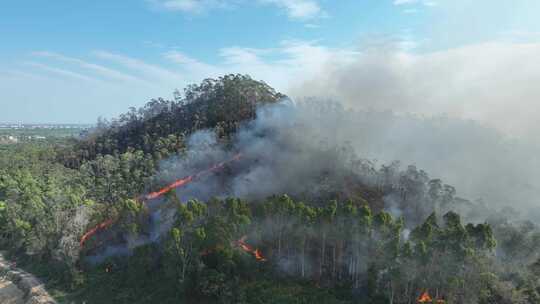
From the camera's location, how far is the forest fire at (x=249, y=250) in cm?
3669

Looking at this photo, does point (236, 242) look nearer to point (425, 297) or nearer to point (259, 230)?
point (259, 230)

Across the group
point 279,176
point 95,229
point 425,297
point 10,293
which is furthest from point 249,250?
point 10,293

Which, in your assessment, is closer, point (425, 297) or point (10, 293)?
point (425, 297)

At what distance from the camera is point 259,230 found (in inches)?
1455

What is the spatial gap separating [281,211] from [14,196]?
46.6 meters

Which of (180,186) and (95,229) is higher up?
(180,186)

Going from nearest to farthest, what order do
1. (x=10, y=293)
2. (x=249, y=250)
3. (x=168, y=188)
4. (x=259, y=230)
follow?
1. (x=259, y=230)
2. (x=249, y=250)
3. (x=10, y=293)
4. (x=168, y=188)

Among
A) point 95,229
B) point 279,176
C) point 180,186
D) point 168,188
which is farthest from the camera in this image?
point 180,186

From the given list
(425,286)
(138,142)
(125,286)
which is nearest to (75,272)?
(125,286)

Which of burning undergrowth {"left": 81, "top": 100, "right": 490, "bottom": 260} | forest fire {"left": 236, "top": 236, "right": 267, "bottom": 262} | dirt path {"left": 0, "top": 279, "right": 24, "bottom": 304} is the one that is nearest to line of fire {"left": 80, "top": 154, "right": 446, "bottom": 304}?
forest fire {"left": 236, "top": 236, "right": 267, "bottom": 262}

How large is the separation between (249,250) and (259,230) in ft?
7.53

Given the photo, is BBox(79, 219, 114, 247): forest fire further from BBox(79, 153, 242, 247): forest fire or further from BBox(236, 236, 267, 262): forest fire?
BBox(236, 236, 267, 262): forest fire

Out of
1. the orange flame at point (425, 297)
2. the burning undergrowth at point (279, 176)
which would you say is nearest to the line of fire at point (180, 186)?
the burning undergrowth at point (279, 176)

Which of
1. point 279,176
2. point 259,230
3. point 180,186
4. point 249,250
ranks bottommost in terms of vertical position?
point 249,250
